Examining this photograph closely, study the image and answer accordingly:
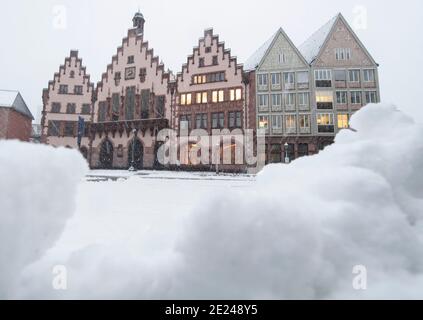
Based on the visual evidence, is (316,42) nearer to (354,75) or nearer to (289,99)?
(354,75)

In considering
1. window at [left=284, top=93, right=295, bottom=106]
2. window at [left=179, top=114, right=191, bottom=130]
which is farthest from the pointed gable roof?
window at [left=179, top=114, right=191, bottom=130]

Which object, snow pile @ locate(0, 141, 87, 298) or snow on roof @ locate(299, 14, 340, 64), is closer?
snow pile @ locate(0, 141, 87, 298)

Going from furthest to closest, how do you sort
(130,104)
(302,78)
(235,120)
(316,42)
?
(316,42) < (130,104) < (302,78) < (235,120)

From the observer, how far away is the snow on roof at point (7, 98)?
3153cm

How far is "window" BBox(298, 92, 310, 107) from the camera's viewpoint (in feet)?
89.5

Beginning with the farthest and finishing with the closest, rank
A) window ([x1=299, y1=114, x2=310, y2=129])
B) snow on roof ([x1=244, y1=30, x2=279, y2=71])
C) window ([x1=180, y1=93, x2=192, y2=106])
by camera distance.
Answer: snow on roof ([x1=244, y1=30, x2=279, y2=71]), window ([x1=180, y1=93, x2=192, y2=106]), window ([x1=299, y1=114, x2=310, y2=129])

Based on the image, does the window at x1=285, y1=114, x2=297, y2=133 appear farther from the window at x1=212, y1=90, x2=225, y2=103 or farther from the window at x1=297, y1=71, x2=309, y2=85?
the window at x1=212, y1=90, x2=225, y2=103

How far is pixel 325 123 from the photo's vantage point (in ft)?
87.8

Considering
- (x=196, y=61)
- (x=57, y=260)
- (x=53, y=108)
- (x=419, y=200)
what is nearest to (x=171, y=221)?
(x=57, y=260)

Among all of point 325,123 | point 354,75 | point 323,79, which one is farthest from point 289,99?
point 354,75

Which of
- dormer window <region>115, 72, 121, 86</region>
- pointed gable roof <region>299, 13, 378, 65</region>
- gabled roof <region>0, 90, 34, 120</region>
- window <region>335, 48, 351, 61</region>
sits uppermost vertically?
pointed gable roof <region>299, 13, 378, 65</region>

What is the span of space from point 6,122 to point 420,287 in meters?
41.2

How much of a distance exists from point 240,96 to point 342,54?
518 inches

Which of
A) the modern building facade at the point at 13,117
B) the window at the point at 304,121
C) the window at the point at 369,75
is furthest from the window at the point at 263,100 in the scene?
the modern building facade at the point at 13,117
